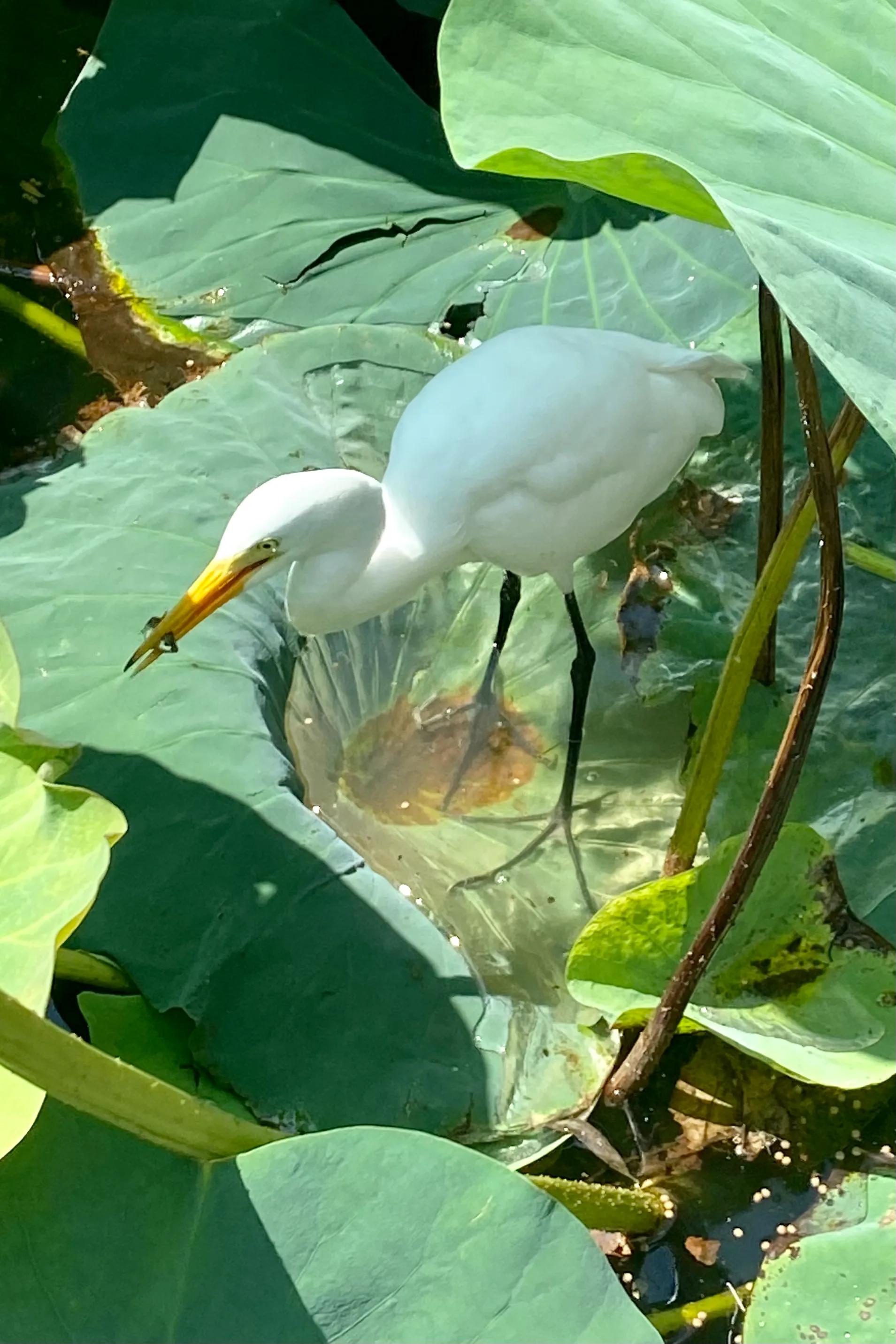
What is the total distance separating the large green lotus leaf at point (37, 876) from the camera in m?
0.70

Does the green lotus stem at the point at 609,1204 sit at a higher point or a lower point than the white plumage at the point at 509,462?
lower

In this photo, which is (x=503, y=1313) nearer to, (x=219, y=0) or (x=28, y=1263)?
(x=28, y=1263)

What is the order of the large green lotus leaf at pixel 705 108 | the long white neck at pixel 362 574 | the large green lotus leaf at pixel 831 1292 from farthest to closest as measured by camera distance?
the long white neck at pixel 362 574
the large green lotus leaf at pixel 831 1292
the large green lotus leaf at pixel 705 108

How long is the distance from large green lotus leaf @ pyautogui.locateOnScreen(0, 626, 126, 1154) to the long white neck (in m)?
0.48

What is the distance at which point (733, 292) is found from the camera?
159 centimetres

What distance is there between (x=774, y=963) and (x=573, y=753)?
17.5 inches

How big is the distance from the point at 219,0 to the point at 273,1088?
65.6 inches

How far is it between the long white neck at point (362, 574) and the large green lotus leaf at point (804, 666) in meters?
0.33

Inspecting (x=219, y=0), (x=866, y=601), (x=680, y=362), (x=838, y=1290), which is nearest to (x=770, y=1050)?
(x=838, y=1290)

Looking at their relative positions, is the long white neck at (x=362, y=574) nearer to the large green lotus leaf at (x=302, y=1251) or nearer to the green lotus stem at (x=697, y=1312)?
the large green lotus leaf at (x=302, y=1251)

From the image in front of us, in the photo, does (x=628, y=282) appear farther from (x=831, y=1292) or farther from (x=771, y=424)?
(x=831, y=1292)

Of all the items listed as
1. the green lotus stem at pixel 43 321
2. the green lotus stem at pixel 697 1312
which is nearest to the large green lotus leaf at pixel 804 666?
the green lotus stem at pixel 697 1312

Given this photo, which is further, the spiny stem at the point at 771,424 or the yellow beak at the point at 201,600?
the yellow beak at the point at 201,600

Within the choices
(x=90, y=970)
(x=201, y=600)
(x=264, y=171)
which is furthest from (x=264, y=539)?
(x=264, y=171)
